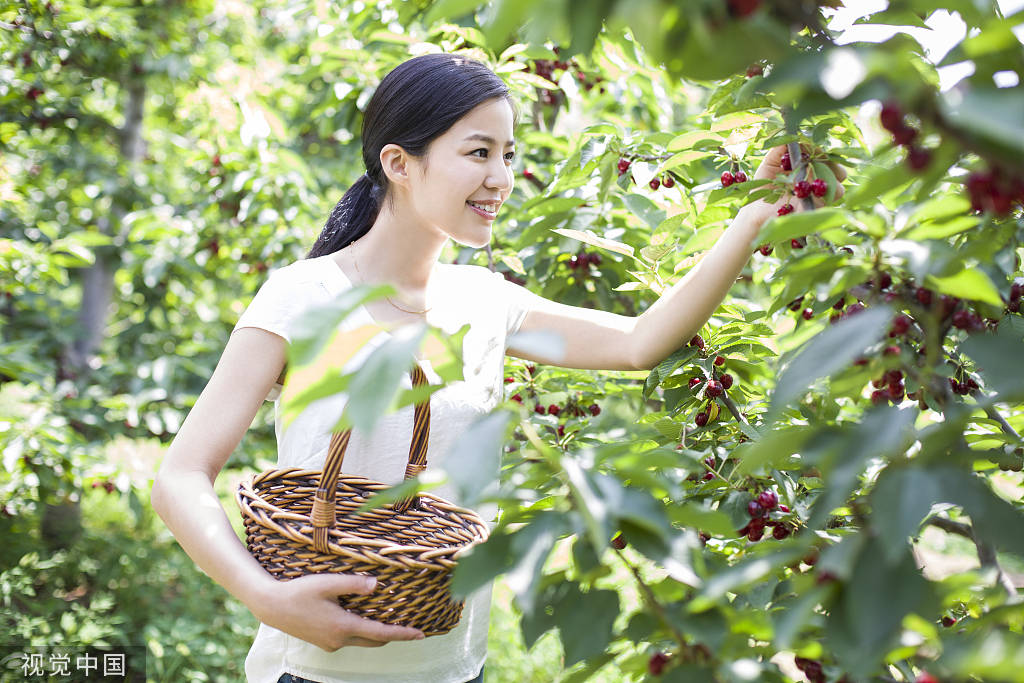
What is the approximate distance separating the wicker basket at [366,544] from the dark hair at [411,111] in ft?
1.78

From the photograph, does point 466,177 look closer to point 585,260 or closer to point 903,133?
point 585,260

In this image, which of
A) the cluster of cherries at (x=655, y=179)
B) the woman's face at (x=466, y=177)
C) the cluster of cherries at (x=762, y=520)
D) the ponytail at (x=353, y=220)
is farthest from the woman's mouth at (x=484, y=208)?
the cluster of cherries at (x=762, y=520)

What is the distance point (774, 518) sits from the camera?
44.8 inches

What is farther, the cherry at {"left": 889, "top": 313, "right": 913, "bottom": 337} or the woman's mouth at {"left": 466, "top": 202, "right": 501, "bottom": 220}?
the woman's mouth at {"left": 466, "top": 202, "right": 501, "bottom": 220}

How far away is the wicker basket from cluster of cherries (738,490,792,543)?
37 centimetres

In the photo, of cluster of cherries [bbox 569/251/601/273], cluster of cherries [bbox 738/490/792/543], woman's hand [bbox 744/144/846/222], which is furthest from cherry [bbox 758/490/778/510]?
cluster of cherries [bbox 569/251/601/273]

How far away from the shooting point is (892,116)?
24.4 inches

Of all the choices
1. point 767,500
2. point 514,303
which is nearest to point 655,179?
point 514,303

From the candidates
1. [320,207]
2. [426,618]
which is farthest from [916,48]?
[320,207]

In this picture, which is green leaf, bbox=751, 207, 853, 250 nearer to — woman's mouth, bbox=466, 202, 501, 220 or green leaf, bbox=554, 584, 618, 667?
green leaf, bbox=554, 584, 618, 667

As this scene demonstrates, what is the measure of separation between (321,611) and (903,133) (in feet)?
2.78

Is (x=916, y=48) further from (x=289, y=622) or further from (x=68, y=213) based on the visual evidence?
(x=68, y=213)

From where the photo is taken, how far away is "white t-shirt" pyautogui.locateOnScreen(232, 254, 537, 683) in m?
1.31

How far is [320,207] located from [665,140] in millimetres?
1832
